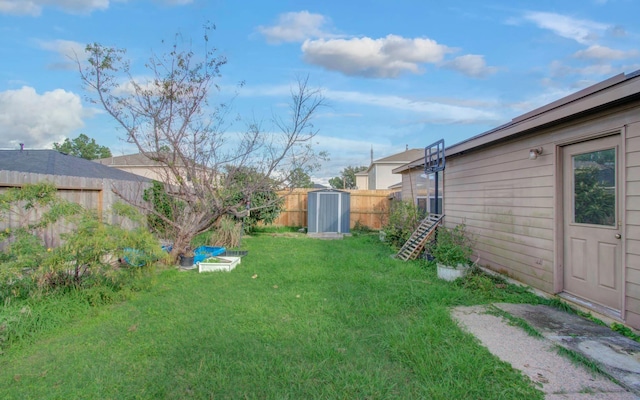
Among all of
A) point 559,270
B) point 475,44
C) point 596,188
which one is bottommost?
point 559,270

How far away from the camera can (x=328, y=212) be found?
12039 millimetres

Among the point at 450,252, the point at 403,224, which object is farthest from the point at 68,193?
the point at 403,224

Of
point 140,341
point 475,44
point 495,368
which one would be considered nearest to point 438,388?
point 495,368

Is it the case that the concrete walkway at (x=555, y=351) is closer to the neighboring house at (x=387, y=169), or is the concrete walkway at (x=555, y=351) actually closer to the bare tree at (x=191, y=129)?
the bare tree at (x=191, y=129)

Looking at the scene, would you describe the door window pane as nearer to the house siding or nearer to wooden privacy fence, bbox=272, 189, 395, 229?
the house siding

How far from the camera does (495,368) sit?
2.51 m

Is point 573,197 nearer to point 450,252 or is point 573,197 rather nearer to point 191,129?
point 450,252

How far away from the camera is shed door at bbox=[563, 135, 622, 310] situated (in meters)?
3.52

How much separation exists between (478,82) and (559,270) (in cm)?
653

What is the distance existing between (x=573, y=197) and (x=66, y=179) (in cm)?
732

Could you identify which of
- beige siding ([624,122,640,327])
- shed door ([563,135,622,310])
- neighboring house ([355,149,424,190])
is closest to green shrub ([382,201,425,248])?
shed door ([563,135,622,310])

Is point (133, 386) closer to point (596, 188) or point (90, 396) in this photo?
point (90, 396)

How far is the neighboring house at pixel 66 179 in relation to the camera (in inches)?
186

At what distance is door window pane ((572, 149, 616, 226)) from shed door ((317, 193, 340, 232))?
27.4 feet
